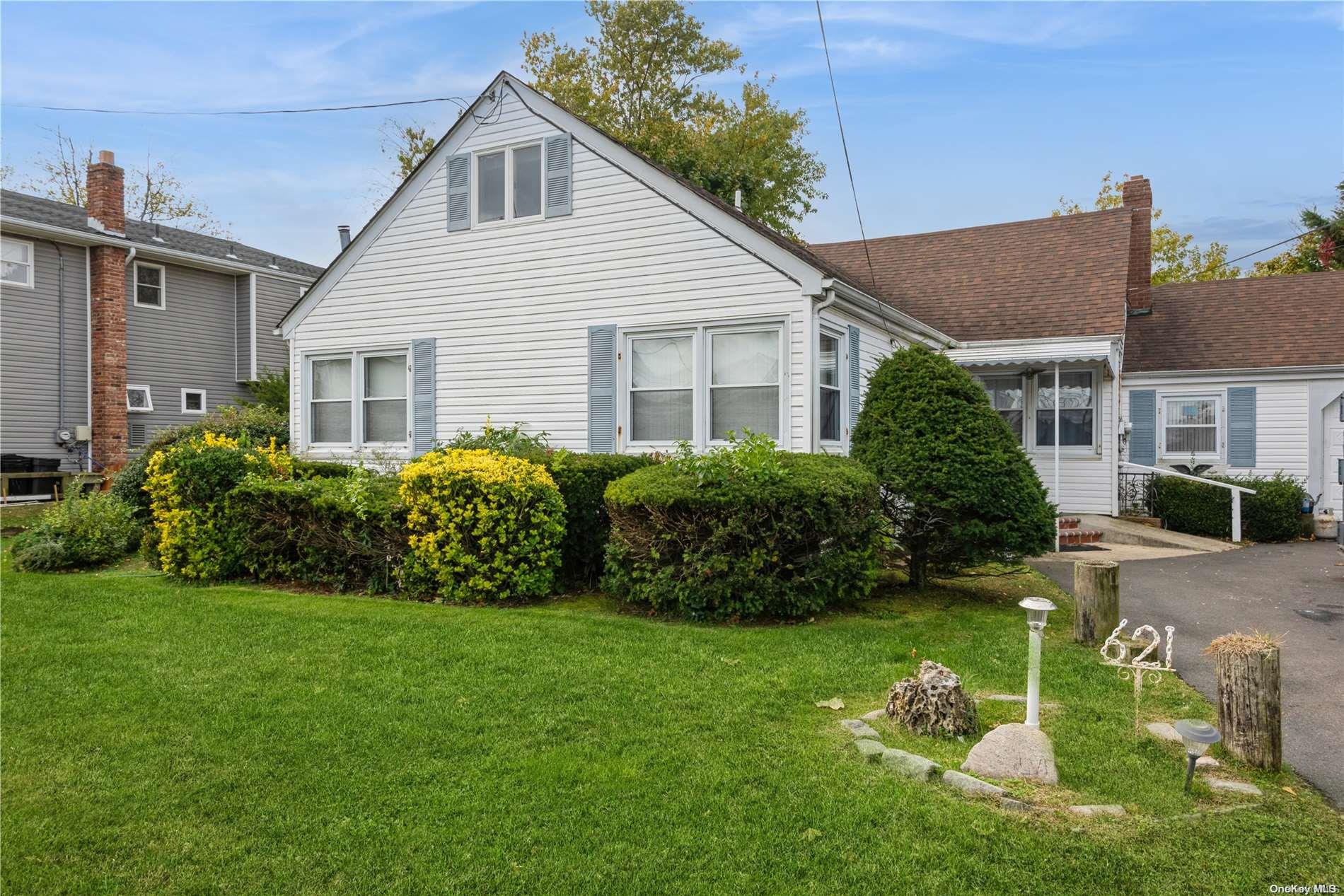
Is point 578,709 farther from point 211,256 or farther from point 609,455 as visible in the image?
point 211,256

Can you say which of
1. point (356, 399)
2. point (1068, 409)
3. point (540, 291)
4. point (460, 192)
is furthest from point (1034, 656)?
point (1068, 409)

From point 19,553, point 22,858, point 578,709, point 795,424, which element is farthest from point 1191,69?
point 19,553

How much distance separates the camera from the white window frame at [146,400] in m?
18.8

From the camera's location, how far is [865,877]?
9.63ft

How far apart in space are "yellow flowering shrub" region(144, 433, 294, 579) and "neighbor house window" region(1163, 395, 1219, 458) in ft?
53.7

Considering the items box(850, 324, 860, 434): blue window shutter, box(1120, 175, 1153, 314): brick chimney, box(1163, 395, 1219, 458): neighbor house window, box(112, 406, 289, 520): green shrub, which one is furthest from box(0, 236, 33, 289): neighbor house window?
box(1163, 395, 1219, 458): neighbor house window

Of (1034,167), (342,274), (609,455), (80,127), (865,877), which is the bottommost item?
(865,877)

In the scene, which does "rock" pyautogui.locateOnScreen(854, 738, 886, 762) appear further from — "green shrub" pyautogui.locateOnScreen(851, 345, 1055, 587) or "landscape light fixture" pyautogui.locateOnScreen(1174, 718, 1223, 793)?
"green shrub" pyautogui.locateOnScreen(851, 345, 1055, 587)

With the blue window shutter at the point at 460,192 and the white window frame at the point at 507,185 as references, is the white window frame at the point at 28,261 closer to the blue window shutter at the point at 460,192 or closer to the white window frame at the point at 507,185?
the blue window shutter at the point at 460,192

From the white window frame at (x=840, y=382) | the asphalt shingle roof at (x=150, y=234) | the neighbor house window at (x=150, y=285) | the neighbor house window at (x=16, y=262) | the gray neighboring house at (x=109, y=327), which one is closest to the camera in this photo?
the white window frame at (x=840, y=382)

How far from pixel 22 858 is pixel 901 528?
7037 mm

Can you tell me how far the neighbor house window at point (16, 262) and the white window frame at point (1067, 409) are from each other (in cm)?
2004

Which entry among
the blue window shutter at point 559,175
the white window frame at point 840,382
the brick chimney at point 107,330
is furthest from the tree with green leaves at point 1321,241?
the brick chimney at point 107,330

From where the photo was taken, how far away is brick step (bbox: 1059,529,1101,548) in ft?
41.0
